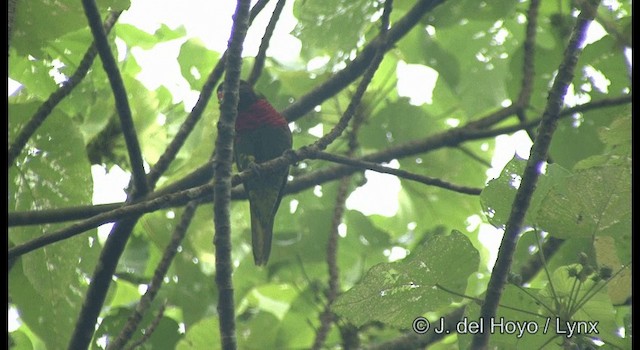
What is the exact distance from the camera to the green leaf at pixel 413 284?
231 cm

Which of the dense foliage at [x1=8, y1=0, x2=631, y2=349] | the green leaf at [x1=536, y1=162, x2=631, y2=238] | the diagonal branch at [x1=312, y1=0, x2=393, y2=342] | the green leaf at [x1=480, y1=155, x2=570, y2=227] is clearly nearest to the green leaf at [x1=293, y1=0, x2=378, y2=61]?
the dense foliage at [x1=8, y1=0, x2=631, y2=349]

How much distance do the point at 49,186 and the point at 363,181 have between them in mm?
1835

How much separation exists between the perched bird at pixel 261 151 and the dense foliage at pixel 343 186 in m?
0.11

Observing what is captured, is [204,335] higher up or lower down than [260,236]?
lower down

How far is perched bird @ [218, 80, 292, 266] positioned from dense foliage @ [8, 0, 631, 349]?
0.37 ft

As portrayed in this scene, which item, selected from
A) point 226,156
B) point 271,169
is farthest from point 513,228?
point 271,169

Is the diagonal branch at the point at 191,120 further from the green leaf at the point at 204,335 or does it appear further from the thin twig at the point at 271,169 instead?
the green leaf at the point at 204,335

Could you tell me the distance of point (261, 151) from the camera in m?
5.39

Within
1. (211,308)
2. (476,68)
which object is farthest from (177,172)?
(476,68)

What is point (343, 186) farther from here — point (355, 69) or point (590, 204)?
point (590, 204)

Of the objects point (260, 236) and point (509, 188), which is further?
point (260, 236)

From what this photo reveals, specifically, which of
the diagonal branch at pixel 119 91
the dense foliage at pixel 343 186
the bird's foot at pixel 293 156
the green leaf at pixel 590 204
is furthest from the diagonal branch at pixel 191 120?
the green leaf at pixel 590 204

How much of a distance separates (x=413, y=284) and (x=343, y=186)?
195 cm
